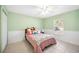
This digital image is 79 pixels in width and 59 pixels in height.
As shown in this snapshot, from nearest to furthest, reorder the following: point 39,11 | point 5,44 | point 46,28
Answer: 1. point 5,44
2. point 39,11
3. point 46,28

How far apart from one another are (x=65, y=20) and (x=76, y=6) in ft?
1.09

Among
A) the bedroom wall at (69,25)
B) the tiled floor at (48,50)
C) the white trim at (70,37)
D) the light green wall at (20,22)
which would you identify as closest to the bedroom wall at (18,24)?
the light green wall at (20,22)

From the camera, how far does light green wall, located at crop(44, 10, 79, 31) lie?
4.33 ft

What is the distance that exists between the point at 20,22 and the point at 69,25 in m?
1.00

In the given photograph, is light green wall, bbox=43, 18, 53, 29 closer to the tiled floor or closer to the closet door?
the tiled floor

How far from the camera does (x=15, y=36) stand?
1350 mm

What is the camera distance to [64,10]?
52.9 inches

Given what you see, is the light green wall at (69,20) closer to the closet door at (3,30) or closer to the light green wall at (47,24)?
the light green wall at (47,24)

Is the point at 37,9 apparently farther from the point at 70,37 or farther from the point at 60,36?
the point at 70,37

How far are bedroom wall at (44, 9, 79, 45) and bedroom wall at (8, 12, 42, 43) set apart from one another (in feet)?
0.87

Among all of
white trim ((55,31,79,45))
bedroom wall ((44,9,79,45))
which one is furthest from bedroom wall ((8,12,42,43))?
white trim ((55,31,79,45))

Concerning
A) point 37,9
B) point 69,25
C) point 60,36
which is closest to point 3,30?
point 37,9
